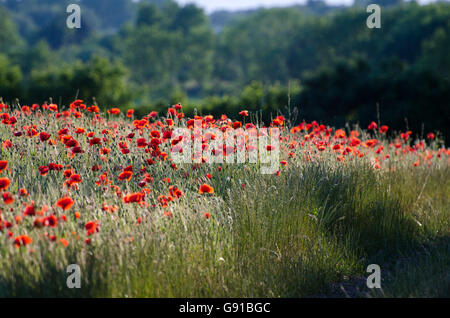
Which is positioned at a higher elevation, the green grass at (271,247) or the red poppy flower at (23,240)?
the red poppy flower at (23,240)

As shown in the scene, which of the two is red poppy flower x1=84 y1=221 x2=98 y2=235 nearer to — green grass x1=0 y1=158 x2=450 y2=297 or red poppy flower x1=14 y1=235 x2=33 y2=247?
green grass x1=0 y1=158 x2=450 y2=297

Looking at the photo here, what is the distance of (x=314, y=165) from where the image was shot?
563cm

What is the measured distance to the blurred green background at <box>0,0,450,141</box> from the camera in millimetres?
14045

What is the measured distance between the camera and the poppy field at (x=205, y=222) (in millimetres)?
3404

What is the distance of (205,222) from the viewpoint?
13.8 ft

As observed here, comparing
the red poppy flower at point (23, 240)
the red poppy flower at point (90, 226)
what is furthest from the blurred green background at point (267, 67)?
the red poppy flower at point (23, 240)

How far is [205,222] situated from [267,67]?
56211 mm

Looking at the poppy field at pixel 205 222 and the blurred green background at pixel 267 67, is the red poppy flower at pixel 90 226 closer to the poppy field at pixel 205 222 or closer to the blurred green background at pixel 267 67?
the poppy field at pixel 205 222

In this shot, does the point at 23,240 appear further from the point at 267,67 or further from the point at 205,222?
the point at 267,67

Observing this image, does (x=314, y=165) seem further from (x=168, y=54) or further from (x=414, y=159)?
(x=168, y=54)

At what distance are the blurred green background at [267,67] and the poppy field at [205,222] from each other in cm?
168
